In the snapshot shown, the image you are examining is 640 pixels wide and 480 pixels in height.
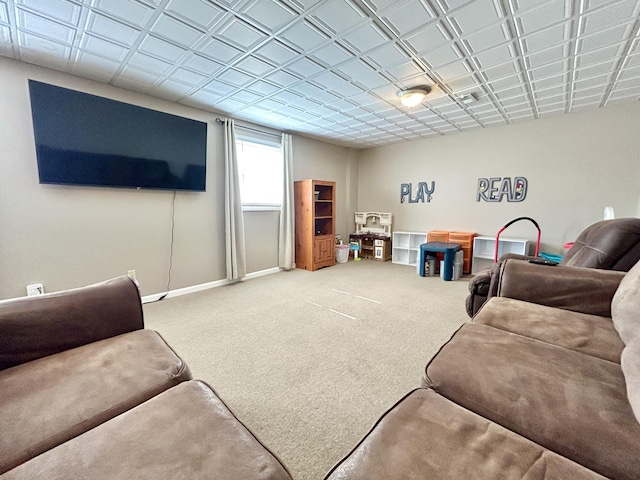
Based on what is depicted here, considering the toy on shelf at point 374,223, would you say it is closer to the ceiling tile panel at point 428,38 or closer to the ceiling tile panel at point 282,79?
the ceiling tile panel at point 282,79

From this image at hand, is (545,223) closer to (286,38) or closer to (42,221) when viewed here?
(286,38)

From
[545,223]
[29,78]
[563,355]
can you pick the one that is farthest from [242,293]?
[545,223]

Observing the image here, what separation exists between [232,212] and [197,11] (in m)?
2.31

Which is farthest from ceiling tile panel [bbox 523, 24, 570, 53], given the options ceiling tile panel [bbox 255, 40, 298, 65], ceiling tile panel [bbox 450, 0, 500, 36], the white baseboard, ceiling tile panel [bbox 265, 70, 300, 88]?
the white baseboard

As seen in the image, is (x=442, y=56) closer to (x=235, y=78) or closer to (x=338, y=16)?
(x=338, y=16)

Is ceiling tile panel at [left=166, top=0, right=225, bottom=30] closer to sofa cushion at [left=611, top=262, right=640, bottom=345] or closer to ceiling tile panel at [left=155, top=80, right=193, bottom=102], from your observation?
ceiling tile panel at [left=155, top=80, right=193, bottom=102]

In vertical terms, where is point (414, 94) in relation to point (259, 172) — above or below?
above

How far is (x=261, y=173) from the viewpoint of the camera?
415 cm

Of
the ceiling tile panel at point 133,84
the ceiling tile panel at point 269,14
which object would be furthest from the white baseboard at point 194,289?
the ceiling tile panel at point 269,14

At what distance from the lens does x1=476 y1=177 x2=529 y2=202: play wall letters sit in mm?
3986

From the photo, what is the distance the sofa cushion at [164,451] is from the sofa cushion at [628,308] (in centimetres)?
138

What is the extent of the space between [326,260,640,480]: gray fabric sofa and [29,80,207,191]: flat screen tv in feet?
10.4

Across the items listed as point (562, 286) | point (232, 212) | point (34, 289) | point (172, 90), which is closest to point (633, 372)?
point (562, 286)

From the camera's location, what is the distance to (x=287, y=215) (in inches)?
174
